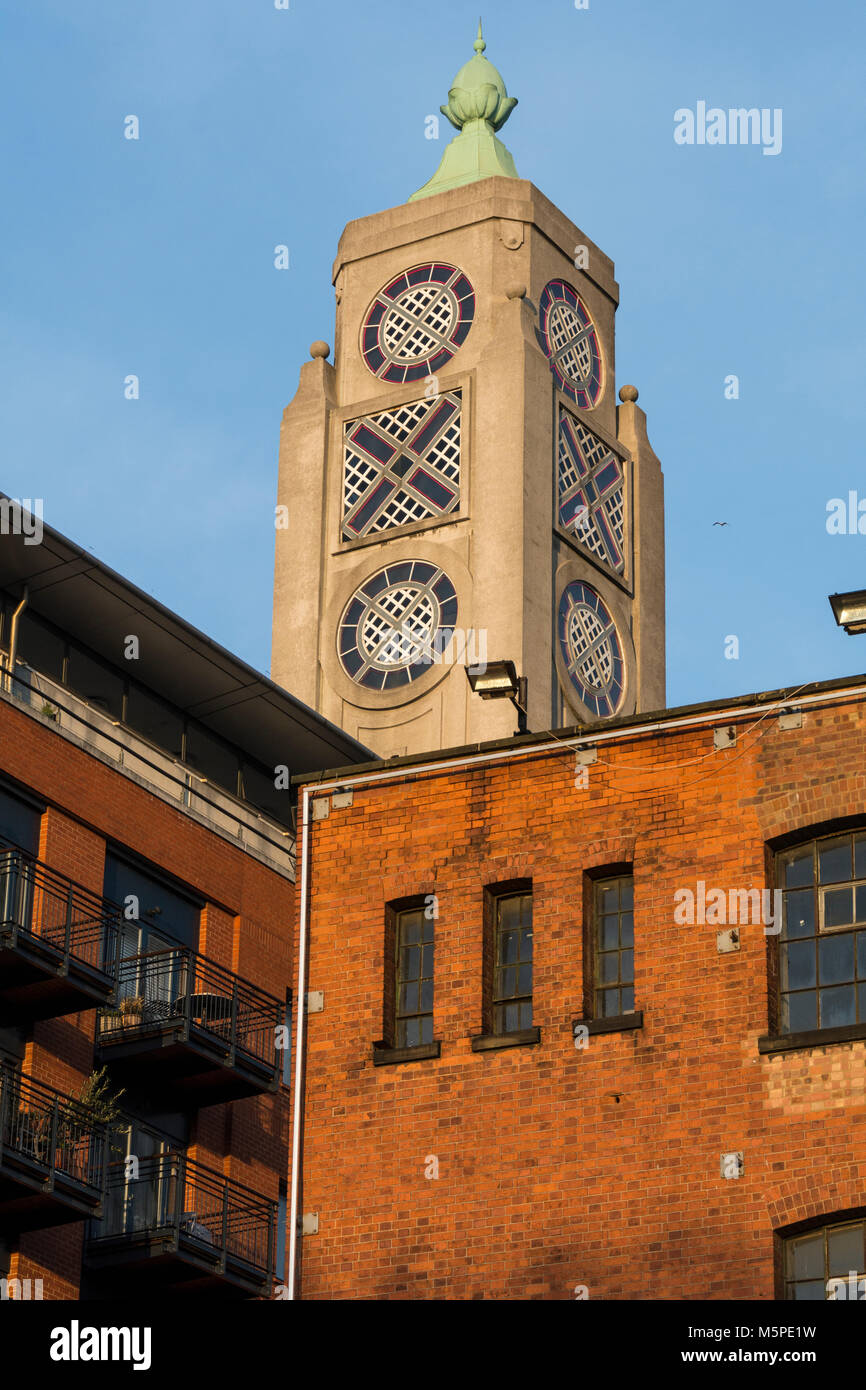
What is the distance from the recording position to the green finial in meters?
81.1

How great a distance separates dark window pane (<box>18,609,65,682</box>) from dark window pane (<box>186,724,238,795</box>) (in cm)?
363

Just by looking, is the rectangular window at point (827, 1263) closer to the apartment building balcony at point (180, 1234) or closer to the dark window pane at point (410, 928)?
the dark window pane at point (410, 928)

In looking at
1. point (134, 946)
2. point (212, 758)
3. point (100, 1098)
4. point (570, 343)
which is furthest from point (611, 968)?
point (570, 343)

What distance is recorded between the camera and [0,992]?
44625mm

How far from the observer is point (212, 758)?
5484 centimetres

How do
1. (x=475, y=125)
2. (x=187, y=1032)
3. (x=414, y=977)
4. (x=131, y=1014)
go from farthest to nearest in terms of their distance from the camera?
(x=475, y=125)
(x=131, y=1014)
(x=187, y=1032)
(x=414, y=977)

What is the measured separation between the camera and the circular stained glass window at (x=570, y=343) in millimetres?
76938

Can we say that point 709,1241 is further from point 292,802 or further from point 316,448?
point 316,448

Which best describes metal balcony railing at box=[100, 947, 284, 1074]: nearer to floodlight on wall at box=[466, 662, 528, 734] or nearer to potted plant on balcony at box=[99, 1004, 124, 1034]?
potted plant on balcony at box=[99, 1004, 124, 1034]

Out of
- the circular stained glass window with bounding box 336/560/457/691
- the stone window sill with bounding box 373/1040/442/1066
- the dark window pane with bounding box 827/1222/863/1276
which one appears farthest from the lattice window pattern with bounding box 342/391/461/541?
the dark window pane with bounding box 827/1222/863/1276

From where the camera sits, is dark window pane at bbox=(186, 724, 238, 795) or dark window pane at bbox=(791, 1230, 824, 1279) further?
dark window pane at bbox=(186, 724, 238, 795)

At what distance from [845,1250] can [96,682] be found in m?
24.7

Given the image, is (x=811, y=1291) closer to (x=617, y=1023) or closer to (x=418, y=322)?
(x=617, y=1023)
